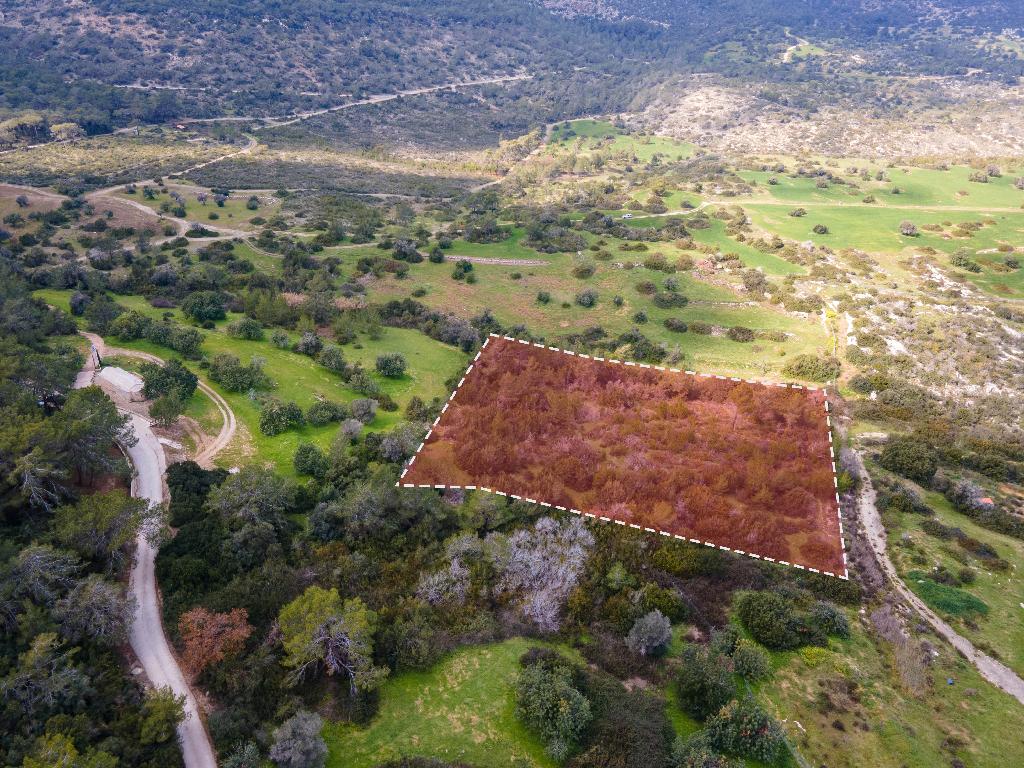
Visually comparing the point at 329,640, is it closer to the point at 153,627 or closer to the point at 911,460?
the point at 153,627

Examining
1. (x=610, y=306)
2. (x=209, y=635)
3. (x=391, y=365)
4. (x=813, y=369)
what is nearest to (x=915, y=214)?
(x=610, y=306)

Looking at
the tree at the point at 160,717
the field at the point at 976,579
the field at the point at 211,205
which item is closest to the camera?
the tree at the point at 160,717

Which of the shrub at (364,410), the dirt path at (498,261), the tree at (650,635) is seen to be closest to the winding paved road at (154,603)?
the shrub at (364,410)

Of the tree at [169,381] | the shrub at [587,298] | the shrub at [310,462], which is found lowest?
the shrub at [587,298]

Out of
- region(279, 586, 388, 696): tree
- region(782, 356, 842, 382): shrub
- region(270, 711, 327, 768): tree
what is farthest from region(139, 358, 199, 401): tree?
region(782, 356, 842, 382): shrub

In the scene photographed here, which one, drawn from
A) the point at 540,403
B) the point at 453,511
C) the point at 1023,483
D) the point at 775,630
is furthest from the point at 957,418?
the point at 540,403

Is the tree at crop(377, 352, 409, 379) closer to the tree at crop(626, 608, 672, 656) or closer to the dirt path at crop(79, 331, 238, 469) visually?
the dirt path at crop(79, 331, 238, 469)

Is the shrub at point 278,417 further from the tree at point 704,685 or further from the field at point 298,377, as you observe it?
the tree at point 704,685
